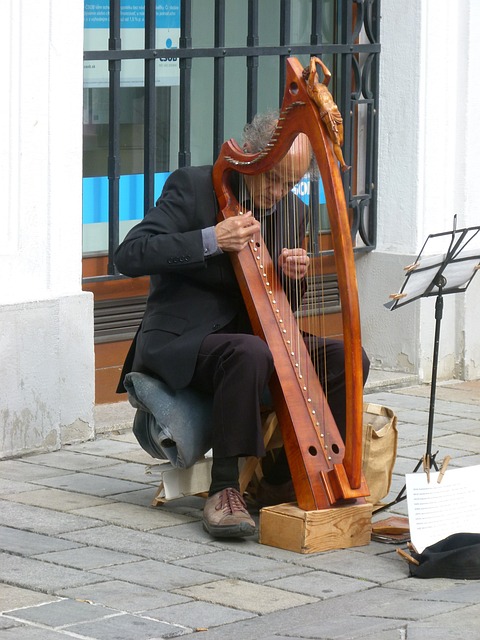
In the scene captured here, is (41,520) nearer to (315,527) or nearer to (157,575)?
(157,575)

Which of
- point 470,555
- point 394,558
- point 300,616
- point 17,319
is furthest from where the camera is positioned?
point 17,319

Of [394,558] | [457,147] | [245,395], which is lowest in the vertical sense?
[394,558]

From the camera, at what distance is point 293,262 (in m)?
4.86

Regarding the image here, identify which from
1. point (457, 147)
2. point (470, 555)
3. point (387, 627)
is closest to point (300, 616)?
point (387, 627)

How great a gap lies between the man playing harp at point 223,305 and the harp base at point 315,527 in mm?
81

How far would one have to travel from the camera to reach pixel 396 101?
7.78 meters

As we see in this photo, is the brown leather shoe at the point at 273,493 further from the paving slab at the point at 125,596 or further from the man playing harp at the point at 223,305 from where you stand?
the paving slab at the point at 125,596

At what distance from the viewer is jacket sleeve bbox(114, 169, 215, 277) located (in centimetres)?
473

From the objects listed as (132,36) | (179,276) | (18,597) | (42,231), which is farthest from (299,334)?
(132,36)

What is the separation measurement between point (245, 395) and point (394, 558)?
0.72 m

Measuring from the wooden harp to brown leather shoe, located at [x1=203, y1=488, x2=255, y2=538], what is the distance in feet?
0.65

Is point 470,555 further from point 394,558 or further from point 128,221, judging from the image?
point 128,221

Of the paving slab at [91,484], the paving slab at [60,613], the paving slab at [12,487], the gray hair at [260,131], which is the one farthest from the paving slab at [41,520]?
the gray hair at [260,131]

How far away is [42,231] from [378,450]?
6.17ft
